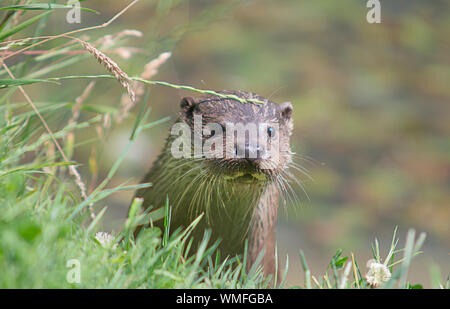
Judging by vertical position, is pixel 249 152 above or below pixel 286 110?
below

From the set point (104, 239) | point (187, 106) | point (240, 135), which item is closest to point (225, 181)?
point (240, 135)

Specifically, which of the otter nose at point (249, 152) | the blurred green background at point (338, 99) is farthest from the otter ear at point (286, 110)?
the blurred green background at point (338, 99)

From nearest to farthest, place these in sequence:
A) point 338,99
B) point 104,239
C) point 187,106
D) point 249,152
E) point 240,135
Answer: point 104,239 → point 249,152 → point 240,135 → point 187,106 → point 338,99

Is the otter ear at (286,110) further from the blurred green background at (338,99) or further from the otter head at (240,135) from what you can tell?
the blurred green background at (338,99)

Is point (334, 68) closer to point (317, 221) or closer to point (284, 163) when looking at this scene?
point (317, 221)

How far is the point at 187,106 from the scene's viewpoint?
233 cm

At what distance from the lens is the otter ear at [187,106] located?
2.31 meters

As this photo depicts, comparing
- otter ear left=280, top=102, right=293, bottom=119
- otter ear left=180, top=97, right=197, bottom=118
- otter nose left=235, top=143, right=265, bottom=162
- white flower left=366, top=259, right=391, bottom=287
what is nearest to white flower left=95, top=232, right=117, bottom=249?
otter nose left=235, top=143, right=265, bottom=162

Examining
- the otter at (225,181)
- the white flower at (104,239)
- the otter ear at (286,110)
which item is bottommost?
the white flower at (104,239)

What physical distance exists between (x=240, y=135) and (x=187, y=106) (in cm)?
39

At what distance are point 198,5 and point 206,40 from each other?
41 cm

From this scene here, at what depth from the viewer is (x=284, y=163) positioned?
2.15m

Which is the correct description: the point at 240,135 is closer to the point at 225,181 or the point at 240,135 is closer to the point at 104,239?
the point at 225,181
